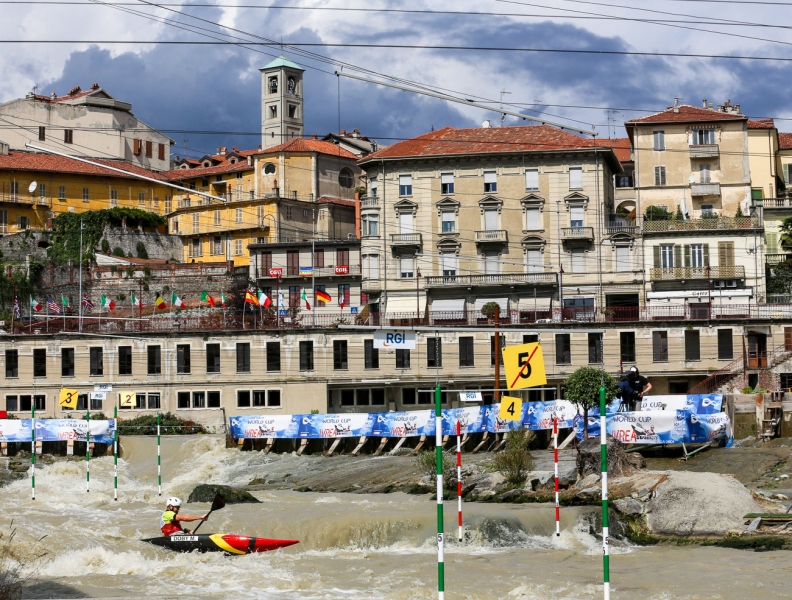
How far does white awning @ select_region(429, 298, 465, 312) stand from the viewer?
72312 mm

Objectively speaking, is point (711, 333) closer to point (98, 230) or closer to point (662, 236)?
point (662, 236)

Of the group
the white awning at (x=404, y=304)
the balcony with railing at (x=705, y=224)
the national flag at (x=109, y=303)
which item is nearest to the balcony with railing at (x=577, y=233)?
the balcony with railing at (x=705, y=224)

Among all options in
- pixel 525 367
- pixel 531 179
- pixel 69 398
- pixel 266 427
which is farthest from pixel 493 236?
pixel 525 367

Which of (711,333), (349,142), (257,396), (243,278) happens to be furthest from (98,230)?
(711,333)

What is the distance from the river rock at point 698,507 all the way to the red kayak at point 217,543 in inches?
413

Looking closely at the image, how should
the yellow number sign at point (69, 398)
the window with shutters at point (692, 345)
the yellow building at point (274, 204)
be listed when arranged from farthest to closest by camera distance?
the yellow building at point (274, 204) → the window with shutters at point (692, 345) → the yellow number sign at point (69, 398)

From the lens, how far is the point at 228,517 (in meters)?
36.0

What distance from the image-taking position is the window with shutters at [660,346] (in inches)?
2438

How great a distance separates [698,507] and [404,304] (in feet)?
140

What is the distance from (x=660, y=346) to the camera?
62.0m

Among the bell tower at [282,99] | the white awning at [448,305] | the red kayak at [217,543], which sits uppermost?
the bell tower at [282,99]

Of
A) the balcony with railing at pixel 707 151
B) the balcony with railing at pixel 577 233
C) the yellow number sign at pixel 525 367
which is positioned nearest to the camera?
the yellow number sign at pixel 525 367

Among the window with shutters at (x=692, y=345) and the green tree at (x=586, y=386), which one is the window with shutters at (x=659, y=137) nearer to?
the window with shutters at (x=692, y=345)

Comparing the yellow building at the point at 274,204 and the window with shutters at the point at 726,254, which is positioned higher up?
the yellow building at the point at 274,204
